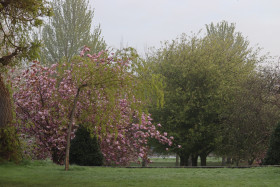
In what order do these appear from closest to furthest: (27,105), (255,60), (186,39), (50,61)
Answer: (27,105) → (186,39) → (255,60) → (50,61)

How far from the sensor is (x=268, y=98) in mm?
21516

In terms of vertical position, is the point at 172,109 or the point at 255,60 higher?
the point at 255,60

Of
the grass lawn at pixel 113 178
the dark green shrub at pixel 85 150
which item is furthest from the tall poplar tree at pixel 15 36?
the dark green shrub at pixel 85 150

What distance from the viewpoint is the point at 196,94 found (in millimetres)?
22547

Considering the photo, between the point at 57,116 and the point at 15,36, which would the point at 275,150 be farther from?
the point at 15,36

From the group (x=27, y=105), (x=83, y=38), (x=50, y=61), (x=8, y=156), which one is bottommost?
(x=8, y=156)

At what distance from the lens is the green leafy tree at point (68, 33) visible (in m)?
34.6

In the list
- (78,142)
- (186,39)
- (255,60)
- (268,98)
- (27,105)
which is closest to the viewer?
(78,142)

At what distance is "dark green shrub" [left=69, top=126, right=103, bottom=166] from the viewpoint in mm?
15922

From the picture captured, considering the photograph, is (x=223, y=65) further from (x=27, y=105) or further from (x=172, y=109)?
(x=27, y=105)

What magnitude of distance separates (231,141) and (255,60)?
31.7 ft

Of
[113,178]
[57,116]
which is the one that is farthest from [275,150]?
[57,116]

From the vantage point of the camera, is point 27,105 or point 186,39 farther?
point 186,39

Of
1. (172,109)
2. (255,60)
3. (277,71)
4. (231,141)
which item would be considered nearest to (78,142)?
(172,109)
